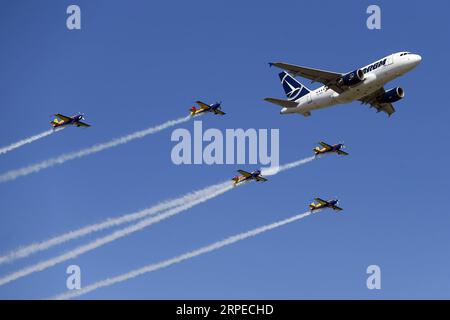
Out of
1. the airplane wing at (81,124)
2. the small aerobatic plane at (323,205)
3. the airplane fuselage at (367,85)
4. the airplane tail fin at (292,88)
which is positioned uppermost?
the airplane tail fin at (292,88)

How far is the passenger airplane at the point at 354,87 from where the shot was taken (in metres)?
116

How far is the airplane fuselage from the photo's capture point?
116 metres

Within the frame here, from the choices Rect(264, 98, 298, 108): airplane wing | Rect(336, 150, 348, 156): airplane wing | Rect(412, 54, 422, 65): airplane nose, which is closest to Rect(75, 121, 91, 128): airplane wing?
Rect(264, 98, 298, 108): airplane wing

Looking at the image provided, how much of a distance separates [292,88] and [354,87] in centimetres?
2050

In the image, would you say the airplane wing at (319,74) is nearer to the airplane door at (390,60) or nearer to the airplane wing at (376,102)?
the airplane door at (390,60)

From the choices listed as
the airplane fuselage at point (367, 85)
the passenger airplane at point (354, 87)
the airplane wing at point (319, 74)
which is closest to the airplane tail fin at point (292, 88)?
the passenger airplane at point (354, 87)

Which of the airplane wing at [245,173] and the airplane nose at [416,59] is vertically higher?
the airplane nose at [416,59]

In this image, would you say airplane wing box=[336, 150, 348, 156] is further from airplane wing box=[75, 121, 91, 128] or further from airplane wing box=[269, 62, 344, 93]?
airplane wing box=[75, 121, 91, 128]

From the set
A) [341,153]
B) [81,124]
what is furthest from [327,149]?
[81,124]

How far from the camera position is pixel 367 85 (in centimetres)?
11838

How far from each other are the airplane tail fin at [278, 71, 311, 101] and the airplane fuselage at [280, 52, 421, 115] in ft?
19.5
